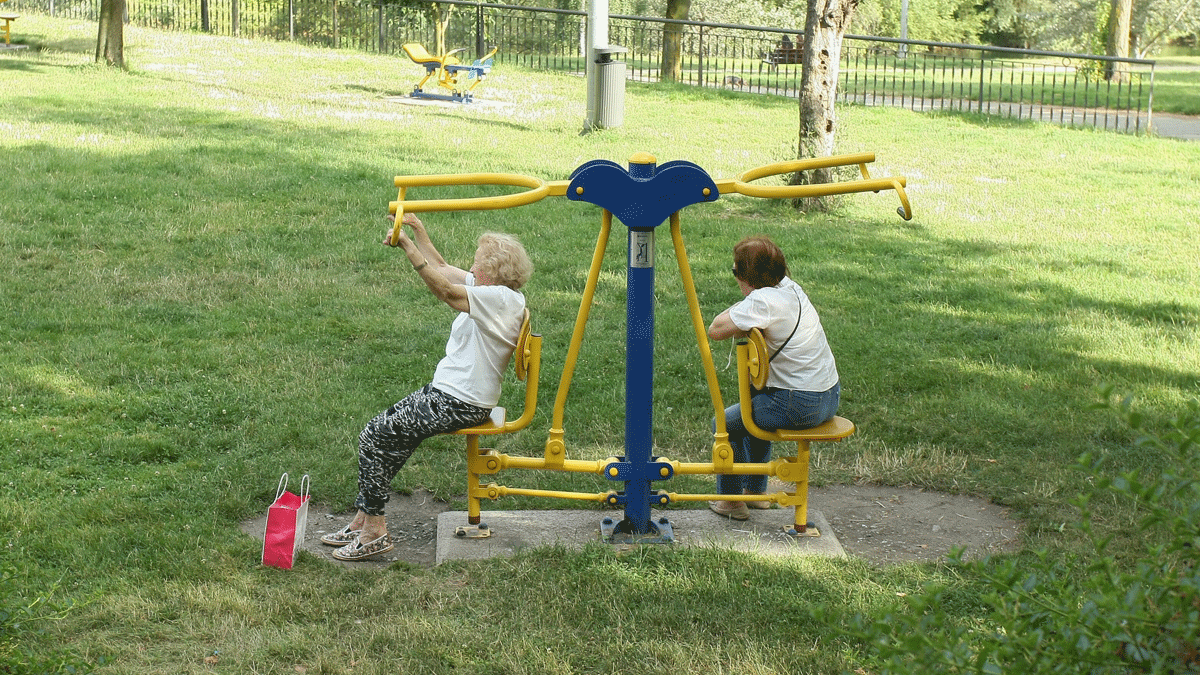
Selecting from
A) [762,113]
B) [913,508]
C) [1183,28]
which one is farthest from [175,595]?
[1183,28]

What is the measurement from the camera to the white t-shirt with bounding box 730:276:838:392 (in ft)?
15.1

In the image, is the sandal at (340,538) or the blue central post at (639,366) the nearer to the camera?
the blue central post at (639,366)

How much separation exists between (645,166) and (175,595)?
236 centimetres

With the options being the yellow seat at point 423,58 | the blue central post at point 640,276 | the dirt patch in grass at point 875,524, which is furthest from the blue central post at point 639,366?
the yellow seat at point 423,58

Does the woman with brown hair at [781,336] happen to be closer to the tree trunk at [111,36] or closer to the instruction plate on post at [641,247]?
the instruction plate on post at [641,247]

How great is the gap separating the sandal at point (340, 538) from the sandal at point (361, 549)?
41mm

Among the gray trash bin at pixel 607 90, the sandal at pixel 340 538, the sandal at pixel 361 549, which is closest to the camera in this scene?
the sandal at pixel 361 549

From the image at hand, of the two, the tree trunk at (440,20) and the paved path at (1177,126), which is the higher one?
the tree trunk at (440,20)

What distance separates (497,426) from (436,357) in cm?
244

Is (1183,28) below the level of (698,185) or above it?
above

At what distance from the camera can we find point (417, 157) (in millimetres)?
12344

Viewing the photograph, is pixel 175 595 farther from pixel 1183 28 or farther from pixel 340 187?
pixel 1183 28

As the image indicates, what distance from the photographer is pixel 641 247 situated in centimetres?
437

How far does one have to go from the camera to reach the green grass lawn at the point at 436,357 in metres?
4.00
